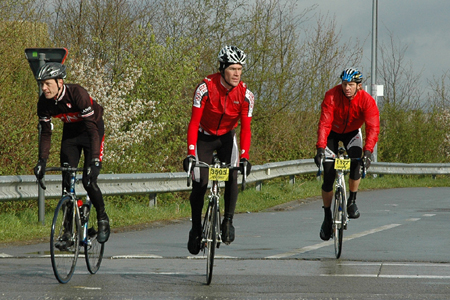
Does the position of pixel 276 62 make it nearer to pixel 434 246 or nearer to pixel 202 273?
pixel 434 246

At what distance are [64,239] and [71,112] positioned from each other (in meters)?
1.26

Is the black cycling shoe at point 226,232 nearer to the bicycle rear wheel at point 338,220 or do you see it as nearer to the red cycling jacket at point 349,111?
the bicycle rear wheel at point 338,220

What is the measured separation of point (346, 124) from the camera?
9484mm

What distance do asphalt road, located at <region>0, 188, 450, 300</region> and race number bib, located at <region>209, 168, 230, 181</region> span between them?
97 centimetres

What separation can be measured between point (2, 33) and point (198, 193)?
28.2 feet

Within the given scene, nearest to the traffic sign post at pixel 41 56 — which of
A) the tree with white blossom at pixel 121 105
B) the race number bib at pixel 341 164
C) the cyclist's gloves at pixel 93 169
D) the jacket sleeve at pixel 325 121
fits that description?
the jacket sleeve at pixel 325 121

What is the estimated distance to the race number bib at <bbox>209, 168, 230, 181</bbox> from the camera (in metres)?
7.12

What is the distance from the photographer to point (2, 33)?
48.0 feet

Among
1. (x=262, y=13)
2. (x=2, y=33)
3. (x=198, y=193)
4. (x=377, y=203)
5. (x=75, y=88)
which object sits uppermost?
(x=262, y=13)

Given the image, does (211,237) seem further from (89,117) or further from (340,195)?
(340,195)

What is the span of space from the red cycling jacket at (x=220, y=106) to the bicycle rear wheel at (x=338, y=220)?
6.71 ft

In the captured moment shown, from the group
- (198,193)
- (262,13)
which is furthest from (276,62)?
(198,193)

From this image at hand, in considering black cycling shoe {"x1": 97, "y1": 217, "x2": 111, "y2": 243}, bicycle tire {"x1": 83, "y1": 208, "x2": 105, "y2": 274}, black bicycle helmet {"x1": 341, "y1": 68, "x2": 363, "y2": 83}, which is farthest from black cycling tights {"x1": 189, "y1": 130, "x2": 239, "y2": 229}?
black bicycle helmet {"x1": 341, "y1": 68, "x2": 363, "y2": 83}

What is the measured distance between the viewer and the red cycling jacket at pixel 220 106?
23.9ft
